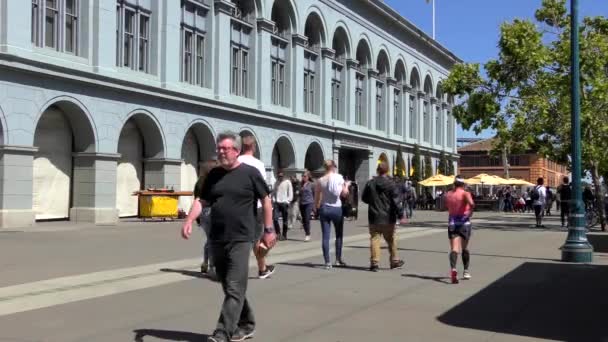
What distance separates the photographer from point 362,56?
47656 mm

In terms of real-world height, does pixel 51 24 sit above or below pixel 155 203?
above

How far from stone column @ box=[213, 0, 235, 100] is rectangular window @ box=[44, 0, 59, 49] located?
9.02m

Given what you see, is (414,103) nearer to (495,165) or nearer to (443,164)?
(443,164)

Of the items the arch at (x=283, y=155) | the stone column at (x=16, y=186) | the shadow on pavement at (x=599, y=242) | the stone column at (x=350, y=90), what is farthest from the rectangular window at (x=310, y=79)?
the shadow on pavement at (x=599, y=242)

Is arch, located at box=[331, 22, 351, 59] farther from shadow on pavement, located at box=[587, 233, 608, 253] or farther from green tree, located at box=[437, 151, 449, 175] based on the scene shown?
shadow on pavement, located at box=[587, 233, 608, 253]

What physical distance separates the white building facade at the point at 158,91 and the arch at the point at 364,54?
8cm

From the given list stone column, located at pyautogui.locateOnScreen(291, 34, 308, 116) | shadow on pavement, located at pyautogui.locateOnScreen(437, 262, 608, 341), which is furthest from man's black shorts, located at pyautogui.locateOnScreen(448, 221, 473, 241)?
stone column, located at pyautogui.locateOnScreen(291, 34, 308, 116)

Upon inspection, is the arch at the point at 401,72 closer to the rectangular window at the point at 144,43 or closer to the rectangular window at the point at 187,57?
the rectangular window at the point at 187,57

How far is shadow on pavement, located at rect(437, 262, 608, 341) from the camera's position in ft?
23.7

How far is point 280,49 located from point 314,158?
817cm

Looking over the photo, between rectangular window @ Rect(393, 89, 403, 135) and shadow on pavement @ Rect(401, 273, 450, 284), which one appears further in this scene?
rectangular window @ Rect(393, 89, 403, 135)

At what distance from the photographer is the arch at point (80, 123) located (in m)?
23.1

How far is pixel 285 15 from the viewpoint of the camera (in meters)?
37.4

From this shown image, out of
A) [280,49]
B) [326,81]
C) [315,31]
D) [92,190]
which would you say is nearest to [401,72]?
[326,81]
